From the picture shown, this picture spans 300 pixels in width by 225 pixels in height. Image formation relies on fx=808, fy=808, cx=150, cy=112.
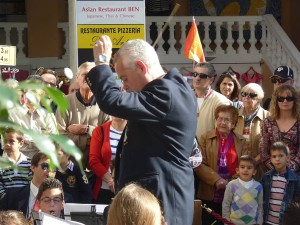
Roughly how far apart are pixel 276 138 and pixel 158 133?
385 centimetres

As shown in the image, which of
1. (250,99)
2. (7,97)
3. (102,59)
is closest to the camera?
(7,97)

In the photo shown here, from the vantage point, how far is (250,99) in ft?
26.4

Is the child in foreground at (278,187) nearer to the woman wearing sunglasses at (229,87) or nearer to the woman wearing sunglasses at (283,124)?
the woman wearing sunglasses at (283,124)

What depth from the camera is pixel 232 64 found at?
52.7 ft

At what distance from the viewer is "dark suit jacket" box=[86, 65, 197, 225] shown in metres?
3.89

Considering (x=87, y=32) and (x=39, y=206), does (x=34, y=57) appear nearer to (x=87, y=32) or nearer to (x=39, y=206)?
(x=87, y=32)

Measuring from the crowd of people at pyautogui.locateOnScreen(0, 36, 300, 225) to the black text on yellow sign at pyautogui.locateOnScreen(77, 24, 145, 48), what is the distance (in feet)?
1.33

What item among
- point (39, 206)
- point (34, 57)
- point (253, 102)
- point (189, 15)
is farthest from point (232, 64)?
point (39, 206)

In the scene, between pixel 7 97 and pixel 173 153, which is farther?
pixel 173 153

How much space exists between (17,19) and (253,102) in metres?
10.3

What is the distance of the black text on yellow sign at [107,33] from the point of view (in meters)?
7.33

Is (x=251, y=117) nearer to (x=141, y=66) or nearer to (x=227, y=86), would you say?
(x=227, y=86)

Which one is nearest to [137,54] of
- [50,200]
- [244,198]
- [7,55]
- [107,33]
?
[50,200]

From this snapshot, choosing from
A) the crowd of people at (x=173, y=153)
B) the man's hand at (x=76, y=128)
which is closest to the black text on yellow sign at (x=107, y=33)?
the crowd of people at (x=173, y=153)
